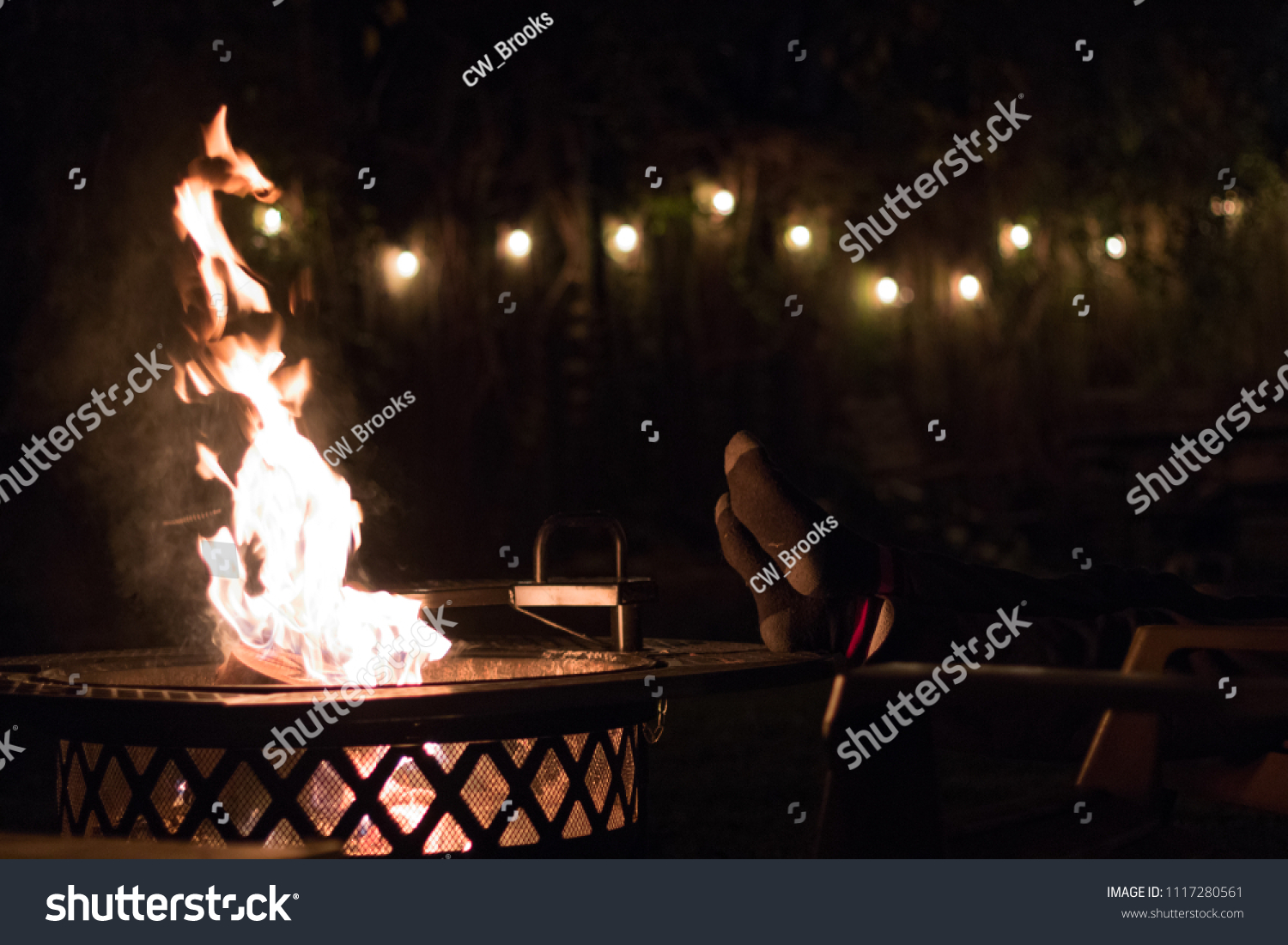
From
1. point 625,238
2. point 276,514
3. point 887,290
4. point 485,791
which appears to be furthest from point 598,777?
point 887,290

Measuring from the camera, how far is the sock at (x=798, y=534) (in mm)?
2297

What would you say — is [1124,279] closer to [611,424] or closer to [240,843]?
[611,424]

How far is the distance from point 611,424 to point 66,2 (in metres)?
4.39

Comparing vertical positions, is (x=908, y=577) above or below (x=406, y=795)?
above

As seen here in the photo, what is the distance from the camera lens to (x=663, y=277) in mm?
9156

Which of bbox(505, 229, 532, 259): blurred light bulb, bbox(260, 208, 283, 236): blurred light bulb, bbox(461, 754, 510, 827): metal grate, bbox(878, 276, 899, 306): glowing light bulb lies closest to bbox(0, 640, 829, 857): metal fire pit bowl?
bbox(461, 754, 510, 827): metal grate

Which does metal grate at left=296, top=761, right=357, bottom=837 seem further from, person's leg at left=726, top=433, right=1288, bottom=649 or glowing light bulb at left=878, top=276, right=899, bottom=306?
glowing light bulb at left=878, top=276, right=899, bottom=306

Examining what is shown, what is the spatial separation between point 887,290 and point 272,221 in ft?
16.5

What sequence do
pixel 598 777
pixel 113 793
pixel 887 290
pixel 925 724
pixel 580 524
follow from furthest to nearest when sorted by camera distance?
pixel 887 290, pixel 580 524, pixel 598 777, pixel 113 793, pixel 925 724

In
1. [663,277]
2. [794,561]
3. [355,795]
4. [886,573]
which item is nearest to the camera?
[355,795]

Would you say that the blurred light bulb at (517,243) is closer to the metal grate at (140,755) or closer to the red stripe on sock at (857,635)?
the red stripe on sock at (857,635)

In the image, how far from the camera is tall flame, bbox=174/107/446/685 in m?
2.29

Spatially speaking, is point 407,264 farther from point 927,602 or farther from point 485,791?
point 485,791

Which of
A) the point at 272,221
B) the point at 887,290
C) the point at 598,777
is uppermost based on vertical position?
the point at 272,221
